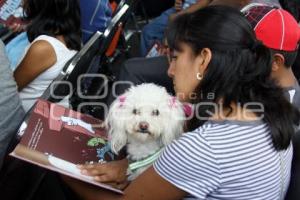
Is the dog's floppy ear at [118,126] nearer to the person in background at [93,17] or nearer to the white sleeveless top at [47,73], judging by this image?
the white sleeveless top at [47,73]

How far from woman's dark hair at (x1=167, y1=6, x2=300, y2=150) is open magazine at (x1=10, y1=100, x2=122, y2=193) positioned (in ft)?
1.32

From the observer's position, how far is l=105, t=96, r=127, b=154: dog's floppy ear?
1.52 meters

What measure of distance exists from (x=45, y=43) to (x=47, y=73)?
13 cm

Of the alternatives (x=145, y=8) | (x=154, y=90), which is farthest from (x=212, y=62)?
(x=145, y=8)

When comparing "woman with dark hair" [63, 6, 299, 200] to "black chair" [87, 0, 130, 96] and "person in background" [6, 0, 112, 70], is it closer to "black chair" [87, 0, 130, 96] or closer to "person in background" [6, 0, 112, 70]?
"black chair" [87, 0, 130, 96]

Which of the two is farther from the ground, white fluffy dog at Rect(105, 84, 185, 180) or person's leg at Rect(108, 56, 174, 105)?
white fluffy dog at Rect(105, 84, 185, 180)

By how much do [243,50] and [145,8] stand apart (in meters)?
3.09

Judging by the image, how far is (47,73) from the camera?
1981mm

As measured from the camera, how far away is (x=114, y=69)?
3.12 meters

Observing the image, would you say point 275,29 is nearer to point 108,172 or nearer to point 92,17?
point 108,172

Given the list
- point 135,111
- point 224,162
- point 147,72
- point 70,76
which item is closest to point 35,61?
point 70,76

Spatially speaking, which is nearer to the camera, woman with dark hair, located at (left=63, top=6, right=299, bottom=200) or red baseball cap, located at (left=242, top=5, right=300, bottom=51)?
woman with dark hair, located at (left=63, top=6, right=299, bottom=200)

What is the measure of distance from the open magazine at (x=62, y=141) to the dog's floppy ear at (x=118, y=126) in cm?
3

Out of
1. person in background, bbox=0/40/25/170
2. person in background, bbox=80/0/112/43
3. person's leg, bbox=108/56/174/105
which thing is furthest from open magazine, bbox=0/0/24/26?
person in background, bbox=0/40/25/170
